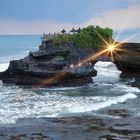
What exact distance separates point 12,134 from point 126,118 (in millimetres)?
8500

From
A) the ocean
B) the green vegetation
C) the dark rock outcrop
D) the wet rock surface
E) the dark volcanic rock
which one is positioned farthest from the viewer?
the green vegetation

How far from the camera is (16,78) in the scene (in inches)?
1957

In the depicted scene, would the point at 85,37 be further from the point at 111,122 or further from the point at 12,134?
the point at 12,134

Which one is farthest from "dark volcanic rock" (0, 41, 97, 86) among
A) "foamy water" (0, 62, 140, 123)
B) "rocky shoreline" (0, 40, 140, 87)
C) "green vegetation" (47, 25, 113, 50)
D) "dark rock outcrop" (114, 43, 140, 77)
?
"dark rock outcrop" (114, 43, 140, 77)

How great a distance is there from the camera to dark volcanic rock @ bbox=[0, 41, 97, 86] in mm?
48312

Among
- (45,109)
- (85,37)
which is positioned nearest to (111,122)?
(45,109)

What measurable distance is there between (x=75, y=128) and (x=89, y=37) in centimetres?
3182

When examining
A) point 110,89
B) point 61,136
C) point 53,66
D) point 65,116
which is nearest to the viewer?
point 61,136

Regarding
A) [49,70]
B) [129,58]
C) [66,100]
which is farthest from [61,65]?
[66,100]

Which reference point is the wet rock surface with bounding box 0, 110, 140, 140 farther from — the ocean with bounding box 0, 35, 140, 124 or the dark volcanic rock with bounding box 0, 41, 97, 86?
the dark volcanic rock with bounding box 0, 41, 97, 86

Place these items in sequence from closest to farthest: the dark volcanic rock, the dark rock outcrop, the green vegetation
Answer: the dark volcanic rock → the dark rock outcrop → the green vegetation

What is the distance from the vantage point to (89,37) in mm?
57938

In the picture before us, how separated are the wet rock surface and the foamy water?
5.87 ft

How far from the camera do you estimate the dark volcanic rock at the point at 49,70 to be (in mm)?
48312
